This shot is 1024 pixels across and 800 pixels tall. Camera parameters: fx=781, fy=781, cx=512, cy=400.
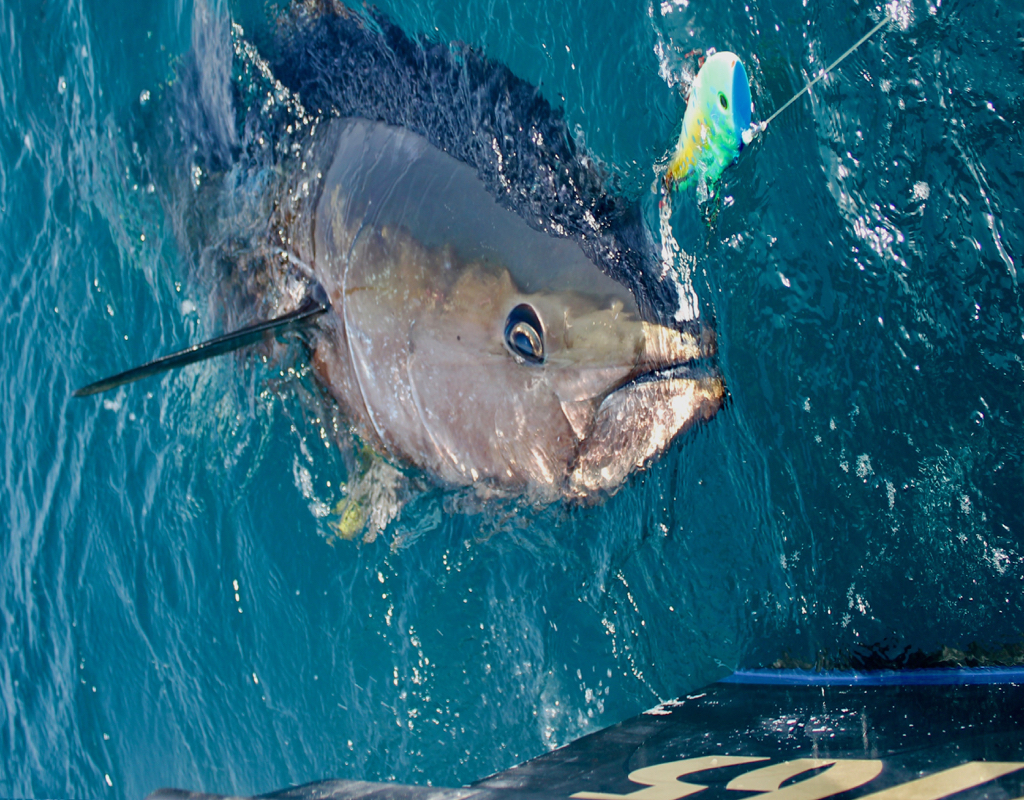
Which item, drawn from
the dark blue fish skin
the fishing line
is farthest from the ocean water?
the dark blue fish skin

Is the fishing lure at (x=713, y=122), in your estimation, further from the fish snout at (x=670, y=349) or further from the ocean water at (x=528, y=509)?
the fish snout at (x=670, y=349)

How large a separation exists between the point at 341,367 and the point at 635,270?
1.67 meters

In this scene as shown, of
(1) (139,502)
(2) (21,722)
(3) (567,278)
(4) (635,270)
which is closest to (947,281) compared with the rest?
(4) (635,270)

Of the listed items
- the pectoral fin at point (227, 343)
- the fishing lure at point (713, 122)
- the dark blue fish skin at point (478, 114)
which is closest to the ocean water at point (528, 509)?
the fishing lure at point (713, 122)

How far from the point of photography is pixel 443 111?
4020 millimetres

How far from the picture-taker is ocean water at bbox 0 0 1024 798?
3471mm

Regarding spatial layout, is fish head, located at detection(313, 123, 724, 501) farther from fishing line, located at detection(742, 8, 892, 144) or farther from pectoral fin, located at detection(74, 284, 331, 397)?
fishing line, located at detection(742, 8, 892, 144)

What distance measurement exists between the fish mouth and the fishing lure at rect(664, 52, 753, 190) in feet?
3.02

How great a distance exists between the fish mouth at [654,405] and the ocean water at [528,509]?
0.21m

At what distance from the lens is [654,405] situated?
3176 millimetres

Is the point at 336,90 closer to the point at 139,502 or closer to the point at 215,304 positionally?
the point at 215,304

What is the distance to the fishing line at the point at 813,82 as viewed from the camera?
12.1 feet

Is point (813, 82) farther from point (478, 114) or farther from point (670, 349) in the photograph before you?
point (670, 349)

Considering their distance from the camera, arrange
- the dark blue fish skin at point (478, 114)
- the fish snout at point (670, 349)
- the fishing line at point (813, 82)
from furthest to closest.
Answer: the fishing line at point (813, 82) < the dark blue fish skin at point (478, 114) < the fish snout at point (670, 349)
